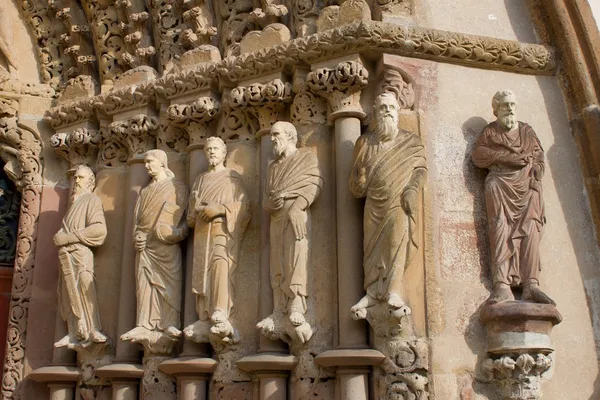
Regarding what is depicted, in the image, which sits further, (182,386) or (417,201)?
(182,386)

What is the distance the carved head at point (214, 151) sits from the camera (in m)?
5.42

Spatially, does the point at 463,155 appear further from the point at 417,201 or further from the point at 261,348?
the point at 261,348

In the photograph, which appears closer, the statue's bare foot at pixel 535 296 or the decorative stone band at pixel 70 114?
the statue's bare foot at pixel 535 296

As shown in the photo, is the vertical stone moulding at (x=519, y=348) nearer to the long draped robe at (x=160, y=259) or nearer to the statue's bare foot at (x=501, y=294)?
the statue's bare foot at (x=501, y=294)

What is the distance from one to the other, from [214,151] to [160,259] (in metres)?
0.88

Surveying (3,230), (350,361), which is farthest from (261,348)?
(3,230)

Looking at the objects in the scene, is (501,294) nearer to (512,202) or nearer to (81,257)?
(512,202)

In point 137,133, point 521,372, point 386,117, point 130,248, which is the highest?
point 137,133

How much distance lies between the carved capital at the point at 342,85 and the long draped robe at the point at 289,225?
384 mm

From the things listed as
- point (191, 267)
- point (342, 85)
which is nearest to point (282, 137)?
point (342, 85)

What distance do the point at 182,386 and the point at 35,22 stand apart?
388 cm

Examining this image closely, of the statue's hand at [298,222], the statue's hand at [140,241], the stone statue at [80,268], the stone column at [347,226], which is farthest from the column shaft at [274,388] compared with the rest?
the stone statue at [80,268]

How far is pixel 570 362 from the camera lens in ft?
15.9

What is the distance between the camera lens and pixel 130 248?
19.1 ft
